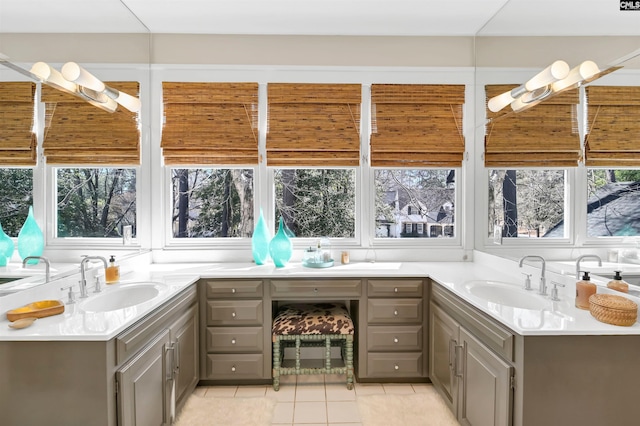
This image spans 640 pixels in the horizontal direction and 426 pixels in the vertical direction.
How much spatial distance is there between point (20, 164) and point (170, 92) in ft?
4.87

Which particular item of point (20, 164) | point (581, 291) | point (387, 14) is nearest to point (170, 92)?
point (20, 164)

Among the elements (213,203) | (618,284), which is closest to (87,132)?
(213,203)

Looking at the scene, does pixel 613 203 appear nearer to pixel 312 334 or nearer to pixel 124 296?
pixel 312 334

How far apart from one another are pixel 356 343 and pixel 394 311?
0.41m

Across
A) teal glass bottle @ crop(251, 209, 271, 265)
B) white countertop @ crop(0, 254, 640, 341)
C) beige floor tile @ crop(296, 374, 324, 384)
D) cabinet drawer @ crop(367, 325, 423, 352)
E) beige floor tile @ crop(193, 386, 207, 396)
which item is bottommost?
beige floor tile @ crop(193, 386, 207, 396)

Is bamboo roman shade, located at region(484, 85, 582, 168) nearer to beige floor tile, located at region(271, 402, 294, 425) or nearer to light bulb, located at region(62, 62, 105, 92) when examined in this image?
beige floor tile, located at region(271, 402, 294, 425)

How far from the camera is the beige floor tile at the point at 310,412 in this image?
2148 millimetres

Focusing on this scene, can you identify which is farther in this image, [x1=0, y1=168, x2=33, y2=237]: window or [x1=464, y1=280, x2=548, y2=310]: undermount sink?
[x1=464, y1=280, x2=548, y2=310]: undermount sink

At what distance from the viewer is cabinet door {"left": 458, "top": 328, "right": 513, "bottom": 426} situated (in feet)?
5.10

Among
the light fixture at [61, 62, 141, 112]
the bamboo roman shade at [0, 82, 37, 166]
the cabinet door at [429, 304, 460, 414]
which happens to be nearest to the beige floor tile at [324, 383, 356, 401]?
the cabinet door at [429, 304, 460, 414]

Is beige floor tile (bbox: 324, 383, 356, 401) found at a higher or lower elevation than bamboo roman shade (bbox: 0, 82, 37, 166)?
lower

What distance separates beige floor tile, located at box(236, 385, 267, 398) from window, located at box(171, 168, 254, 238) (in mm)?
1201

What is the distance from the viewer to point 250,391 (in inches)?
97.0

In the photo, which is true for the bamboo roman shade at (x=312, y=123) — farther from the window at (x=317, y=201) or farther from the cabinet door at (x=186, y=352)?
the cabinet door at (x=186, y=352)
